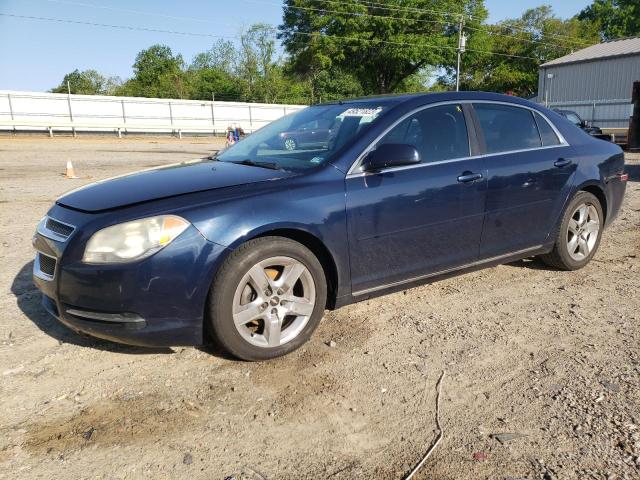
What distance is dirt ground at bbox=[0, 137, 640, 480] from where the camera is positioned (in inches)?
89.0

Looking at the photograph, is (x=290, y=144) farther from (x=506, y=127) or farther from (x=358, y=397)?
(x=358, y=397)

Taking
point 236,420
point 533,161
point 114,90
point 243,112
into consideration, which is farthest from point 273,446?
point 114,90

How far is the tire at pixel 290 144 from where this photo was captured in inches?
153

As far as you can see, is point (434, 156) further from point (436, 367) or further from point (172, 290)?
point (172, 290)

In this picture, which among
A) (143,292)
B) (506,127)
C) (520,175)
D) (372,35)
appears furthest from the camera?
(372,35)

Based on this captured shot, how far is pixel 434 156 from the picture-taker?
382cm

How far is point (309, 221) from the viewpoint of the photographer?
3172mm

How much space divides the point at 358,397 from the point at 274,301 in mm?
772

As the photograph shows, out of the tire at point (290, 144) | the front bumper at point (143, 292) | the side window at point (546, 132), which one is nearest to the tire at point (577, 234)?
the side window at point (546, 132)

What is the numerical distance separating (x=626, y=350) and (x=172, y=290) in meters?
2.81

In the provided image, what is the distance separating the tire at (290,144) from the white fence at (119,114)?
2798 cm

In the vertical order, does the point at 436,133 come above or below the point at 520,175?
above

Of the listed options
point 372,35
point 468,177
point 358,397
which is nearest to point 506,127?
point 468,177

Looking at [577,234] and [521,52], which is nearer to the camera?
[577,234]
